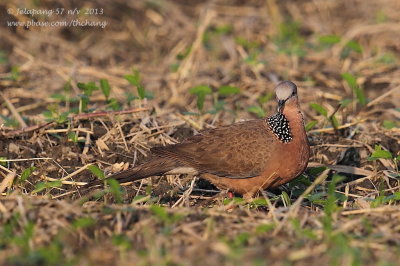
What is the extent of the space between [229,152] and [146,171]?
0.76 meters

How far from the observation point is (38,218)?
185 inches

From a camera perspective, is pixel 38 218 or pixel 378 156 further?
pixel 378 156

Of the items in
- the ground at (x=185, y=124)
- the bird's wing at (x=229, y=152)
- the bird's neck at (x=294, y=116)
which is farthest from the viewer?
the bird's neck at (x=294, y=116)

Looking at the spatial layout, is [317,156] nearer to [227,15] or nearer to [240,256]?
[240,256]

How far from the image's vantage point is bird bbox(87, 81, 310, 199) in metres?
5.96

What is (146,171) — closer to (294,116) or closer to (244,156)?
(244,156)

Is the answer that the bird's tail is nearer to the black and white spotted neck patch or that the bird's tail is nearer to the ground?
the ground

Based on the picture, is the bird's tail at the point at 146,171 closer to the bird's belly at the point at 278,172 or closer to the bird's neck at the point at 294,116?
the bird's belly at the point at 278,172

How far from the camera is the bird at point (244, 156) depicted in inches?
235

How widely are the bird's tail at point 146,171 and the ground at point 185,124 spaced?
0.15 m

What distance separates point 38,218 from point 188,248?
3.66 feet

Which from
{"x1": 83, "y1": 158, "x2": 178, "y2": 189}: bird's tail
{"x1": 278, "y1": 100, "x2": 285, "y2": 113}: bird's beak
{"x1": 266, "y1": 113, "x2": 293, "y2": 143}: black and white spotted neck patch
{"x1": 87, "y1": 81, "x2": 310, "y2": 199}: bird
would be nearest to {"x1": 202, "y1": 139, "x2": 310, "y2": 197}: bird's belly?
{"x1": 87, "y1": 81, "x2": 310, "y2": 199}: bird

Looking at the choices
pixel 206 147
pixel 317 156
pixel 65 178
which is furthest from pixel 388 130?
pixel 65 178

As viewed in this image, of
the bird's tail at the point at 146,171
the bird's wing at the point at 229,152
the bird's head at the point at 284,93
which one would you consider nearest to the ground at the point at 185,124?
the bird's tail at the point at 146,171
